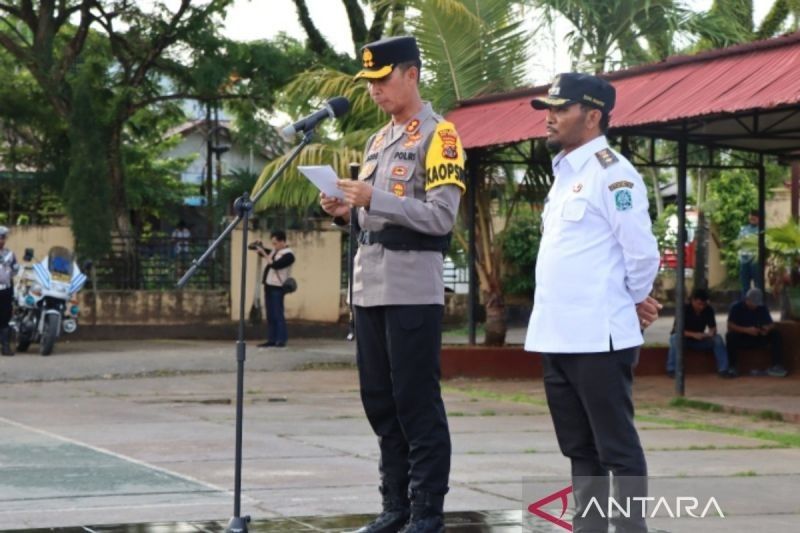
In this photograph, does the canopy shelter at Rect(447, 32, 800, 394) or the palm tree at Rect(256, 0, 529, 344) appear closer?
the canopy shelter at Rect(447, 32, 800, 394)

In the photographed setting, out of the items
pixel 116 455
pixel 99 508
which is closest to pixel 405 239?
pixel 99 508

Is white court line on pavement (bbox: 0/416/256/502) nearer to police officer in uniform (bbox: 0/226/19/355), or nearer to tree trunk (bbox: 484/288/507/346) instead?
police officer in uniform (bbox: 0/226/19/355)

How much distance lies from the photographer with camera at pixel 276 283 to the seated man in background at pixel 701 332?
221 inches

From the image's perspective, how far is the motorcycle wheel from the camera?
61.5 ft

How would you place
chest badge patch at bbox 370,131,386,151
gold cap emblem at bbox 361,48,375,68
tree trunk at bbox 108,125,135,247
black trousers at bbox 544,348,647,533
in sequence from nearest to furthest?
1. black trousers at bbox 544,348,647,533
2. gold cap emblem at bbox 361,48,375,68
3. chest badge patch at bbox 370,131,386,151
4. tree trunk at bbox 108,125,135,247

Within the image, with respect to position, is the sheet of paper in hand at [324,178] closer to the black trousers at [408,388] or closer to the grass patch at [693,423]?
the black trousers at [408,388]

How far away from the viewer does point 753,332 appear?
16812 millimetres

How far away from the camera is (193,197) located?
40.9 m

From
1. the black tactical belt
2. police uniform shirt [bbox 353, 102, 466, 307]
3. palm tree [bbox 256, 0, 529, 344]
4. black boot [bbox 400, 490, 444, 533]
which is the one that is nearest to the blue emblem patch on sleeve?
police uniform shirt [bbox 353, 102, 466, 307]

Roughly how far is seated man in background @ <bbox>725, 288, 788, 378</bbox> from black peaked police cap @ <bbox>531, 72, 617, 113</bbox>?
11.7 meters

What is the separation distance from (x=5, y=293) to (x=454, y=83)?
6258 millimetres

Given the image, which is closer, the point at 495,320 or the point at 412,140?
the point at 412,140

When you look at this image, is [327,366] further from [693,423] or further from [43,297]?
[693,423]

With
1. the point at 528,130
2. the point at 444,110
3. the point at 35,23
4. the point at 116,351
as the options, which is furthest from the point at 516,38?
the point at 35,23
